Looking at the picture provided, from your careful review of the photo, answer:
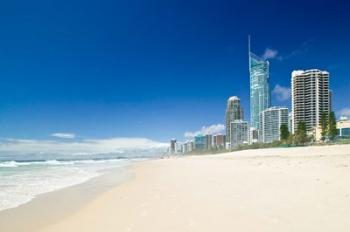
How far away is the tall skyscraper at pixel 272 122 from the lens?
436ft

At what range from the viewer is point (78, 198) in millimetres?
11555

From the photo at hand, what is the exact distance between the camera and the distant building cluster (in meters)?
110

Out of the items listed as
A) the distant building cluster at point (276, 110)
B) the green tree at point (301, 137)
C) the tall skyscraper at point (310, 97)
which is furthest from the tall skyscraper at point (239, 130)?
the green tree at point (301, 137)

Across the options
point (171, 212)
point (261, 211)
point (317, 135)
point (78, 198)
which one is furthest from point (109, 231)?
point (317, 135)

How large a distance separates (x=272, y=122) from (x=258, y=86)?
5561 centimetres

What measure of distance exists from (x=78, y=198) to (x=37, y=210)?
244 cm

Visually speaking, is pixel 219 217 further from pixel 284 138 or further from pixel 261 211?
pixel 284 138

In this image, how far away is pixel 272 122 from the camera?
Answer: 453 ft

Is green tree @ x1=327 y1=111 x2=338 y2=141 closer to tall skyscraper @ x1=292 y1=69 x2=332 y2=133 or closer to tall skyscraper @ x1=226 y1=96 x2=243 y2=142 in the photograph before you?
tall skyscraper @ x1=292 y1=69 x2=332 y2=133

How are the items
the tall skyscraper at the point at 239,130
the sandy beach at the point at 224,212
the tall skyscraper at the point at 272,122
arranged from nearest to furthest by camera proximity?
the sandy beach at the point at 224,212 < the tall skyscraper at the point at 272,122 < the tall skyscraper at the point at 239,130

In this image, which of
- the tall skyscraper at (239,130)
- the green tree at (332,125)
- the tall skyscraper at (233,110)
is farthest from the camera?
the tall skyscraper at (233,110)

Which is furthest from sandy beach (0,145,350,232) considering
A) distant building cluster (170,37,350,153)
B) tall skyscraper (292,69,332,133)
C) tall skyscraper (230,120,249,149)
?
tall skyscraper (230,120,249,149)

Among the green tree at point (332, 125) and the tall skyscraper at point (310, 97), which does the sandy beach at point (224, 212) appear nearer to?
the green tree at point (332, 125)

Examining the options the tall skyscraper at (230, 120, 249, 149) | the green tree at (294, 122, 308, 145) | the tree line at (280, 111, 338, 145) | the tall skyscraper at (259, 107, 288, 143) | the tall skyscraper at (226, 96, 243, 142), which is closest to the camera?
the tree line at (280, 111, 338, 145)
